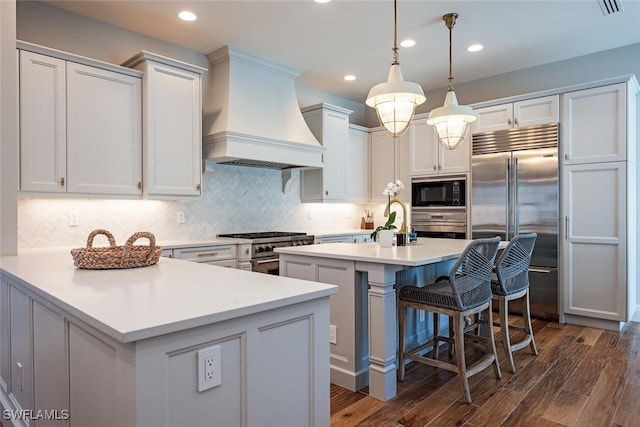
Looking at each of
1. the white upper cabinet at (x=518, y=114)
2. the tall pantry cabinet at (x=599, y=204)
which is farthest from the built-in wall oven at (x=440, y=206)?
the tall pantry cabinet at (x=599, y=204)

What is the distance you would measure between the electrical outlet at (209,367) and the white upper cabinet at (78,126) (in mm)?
2457

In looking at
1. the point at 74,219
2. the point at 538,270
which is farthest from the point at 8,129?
the point at 538,270

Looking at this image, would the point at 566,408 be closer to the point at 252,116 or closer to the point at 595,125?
the point at 595,125

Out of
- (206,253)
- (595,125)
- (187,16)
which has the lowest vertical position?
(206,253)

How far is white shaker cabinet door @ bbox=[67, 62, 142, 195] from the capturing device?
3035mm

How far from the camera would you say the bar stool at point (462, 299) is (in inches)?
94.0

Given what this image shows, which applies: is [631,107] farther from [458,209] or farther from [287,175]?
[287,175]

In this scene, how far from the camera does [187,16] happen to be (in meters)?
3.34

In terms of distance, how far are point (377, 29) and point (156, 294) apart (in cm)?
317

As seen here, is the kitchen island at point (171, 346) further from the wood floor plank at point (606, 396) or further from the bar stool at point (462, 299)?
the wood floor plank at point (606, 396)

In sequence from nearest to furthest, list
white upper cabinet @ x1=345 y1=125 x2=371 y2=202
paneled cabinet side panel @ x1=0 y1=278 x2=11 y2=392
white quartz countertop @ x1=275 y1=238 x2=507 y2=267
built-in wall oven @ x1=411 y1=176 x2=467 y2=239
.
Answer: paneled cabinet side panel @ x1=0 y1=278 x2=11 y2=392 → white quartz countertop @ x1=275 y1=238 x2=507 y2=267 → built-in wall oven @ x1=411 y1=176 x2=467 y2=239 → white upper cabinet @ x1=345 y1=125 x2=371 y2=202

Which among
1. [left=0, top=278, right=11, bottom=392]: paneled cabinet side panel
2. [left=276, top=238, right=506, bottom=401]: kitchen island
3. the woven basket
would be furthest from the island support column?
[left=0, top=278, right=11, bottom=392]: paneled cabinet side panel

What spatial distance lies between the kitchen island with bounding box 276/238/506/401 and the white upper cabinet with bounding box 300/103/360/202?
2.13 metres

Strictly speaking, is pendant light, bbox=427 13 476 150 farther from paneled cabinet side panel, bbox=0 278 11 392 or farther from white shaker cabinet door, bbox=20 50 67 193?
paneled cabinet side panel, bbox=0 278 11 392
